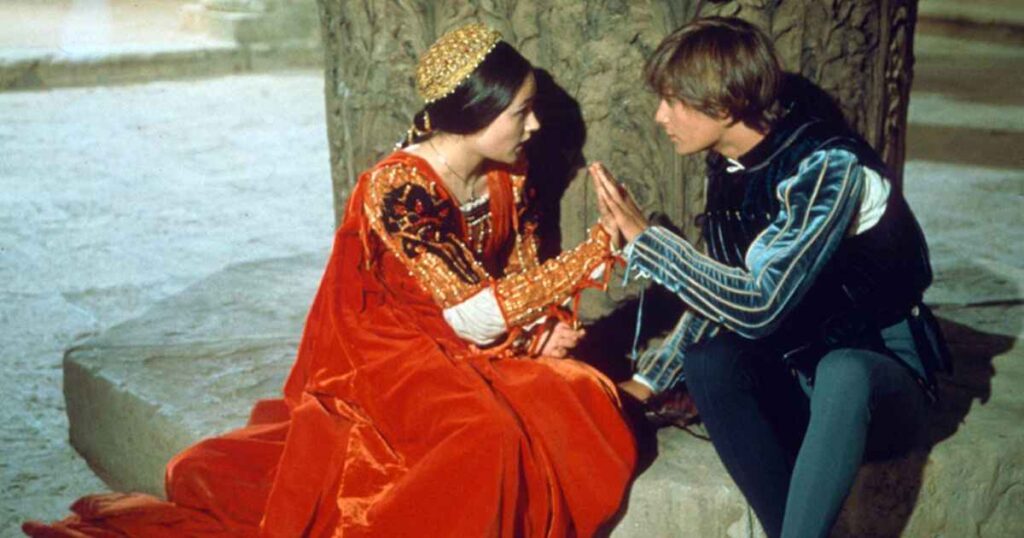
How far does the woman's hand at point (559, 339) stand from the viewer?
2.85 meters

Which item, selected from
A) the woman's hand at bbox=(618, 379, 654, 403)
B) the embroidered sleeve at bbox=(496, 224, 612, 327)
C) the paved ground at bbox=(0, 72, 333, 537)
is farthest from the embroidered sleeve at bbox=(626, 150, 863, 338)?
the paved ground at bbox=(0, 72, 333, 537)

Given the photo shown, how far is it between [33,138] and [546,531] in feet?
23.2

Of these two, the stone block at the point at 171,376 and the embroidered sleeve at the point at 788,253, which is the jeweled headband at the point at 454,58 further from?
the stone block at the point at 171,376

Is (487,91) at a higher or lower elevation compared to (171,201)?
higher

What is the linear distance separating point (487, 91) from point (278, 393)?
115 cm

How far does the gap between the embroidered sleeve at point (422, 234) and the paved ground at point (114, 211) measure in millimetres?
1333

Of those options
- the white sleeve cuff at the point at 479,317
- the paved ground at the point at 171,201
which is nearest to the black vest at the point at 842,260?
the white sleeve cuff at the point at 479,317

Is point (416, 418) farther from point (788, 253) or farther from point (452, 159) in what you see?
point (788, 253)

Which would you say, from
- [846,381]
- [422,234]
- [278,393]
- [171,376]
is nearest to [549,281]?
[422,234]

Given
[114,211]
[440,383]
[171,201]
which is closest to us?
[440,383]

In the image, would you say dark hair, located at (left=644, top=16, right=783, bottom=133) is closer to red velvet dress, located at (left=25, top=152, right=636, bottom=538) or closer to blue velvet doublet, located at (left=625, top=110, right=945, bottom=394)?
blue velvet doublet, located at (left=625, top=110, right=945, bottom=394)

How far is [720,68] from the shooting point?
Result: 98.3 inches

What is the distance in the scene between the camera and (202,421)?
11.0 ft

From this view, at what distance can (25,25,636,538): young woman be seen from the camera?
2650 millimetres
